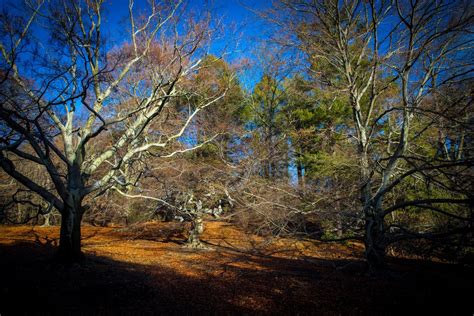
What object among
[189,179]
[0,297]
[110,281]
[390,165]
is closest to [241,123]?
[189,179]

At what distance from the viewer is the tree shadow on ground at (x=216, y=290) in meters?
4.18

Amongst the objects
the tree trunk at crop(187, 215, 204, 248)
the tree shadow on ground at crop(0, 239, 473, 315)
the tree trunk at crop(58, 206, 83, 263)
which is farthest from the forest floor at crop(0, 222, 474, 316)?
the tree trunk at crop(187, 215, 204, 248)

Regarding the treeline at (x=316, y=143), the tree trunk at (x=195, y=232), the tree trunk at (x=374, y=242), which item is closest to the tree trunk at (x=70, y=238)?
the treeline at (x=316, y=143)

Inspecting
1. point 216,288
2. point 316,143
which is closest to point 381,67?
point 316,143

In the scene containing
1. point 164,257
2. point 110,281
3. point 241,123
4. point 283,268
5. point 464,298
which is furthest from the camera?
point 241,123

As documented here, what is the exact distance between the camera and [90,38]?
871 cm

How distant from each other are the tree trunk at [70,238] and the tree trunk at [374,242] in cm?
732

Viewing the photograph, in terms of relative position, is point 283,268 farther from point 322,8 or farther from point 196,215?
point 322,8

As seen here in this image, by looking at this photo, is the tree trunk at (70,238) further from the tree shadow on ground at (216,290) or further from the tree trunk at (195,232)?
the tree trunk at (195,232)

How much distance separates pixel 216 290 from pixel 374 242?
3.65 meters

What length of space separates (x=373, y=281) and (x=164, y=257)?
6951 millimetres

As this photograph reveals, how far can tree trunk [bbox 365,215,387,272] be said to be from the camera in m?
5.66

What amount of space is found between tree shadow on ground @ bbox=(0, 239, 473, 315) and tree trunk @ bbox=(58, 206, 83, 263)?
0.27m

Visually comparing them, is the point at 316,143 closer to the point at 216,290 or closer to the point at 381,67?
the point at 381,67
